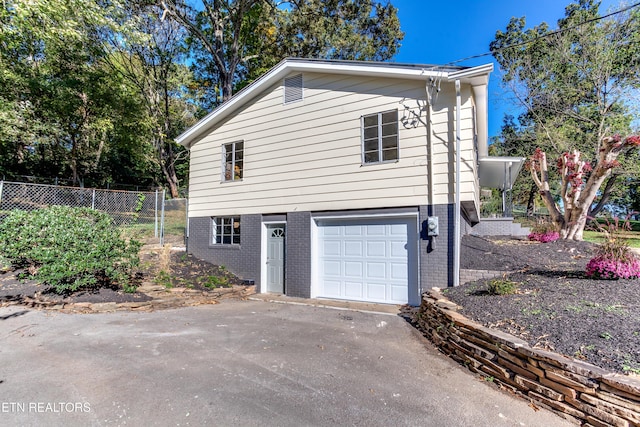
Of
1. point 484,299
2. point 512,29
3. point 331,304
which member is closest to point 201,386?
point 484,299

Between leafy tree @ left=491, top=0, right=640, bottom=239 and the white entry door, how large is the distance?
15794 mm

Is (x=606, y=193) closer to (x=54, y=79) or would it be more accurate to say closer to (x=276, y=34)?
(x=276, y=34)

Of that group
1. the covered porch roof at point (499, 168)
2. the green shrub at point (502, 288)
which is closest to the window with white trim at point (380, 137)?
the green shrub at point (502, 288)

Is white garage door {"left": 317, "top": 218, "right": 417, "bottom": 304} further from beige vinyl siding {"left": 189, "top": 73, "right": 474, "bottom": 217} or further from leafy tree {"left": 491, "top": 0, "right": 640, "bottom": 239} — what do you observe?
leafy tree {"left": 491, "top": 0, "right": 640, "bottom": 239}

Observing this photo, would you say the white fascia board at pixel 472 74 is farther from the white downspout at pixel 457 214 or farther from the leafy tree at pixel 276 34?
the leafy tree at pixel 276 34

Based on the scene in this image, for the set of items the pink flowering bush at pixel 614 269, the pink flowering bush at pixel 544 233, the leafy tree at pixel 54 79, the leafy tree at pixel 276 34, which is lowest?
the pink flowering bush at pixel 614 269

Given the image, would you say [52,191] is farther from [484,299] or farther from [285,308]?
[484,299]

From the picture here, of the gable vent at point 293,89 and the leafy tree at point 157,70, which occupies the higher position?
the leafy tree at point 157,70

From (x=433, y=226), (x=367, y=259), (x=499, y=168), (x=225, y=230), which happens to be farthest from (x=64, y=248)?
(x=499, y=168)

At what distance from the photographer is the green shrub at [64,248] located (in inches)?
262

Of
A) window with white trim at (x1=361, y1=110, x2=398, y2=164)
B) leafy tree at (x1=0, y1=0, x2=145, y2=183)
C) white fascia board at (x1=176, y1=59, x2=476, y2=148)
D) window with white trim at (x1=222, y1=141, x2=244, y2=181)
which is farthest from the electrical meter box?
leafy tree at (x1=0, y1=0, x2=145, y2=183)

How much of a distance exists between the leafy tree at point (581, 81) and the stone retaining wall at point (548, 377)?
17.8 metres

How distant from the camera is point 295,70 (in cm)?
915

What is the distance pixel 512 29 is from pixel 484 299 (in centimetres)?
2820
